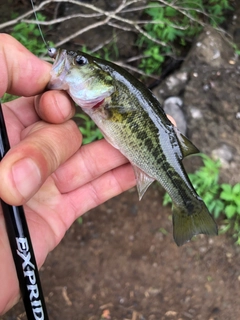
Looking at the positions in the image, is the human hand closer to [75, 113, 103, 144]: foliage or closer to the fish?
the fish

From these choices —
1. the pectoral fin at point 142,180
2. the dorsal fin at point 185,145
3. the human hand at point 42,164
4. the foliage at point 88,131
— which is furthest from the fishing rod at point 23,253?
the foliage at point 88,131

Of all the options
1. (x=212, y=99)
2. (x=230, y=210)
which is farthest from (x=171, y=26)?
(x=230, y=210)

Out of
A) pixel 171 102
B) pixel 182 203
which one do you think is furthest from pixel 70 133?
pixel 171 102

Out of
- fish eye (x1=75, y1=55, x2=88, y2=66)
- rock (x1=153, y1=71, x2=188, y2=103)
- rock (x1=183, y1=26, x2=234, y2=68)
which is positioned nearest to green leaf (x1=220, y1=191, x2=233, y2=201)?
rock (x1=153, y1=71, x2=188, y2=103)

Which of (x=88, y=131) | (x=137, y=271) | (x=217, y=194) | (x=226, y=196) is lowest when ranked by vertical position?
(x=137, y=271)

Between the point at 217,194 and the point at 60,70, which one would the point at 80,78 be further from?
the point at 217,194

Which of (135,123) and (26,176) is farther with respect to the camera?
(135,123)

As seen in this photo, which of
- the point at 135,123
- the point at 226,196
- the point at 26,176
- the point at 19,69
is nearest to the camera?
the point at 26,176

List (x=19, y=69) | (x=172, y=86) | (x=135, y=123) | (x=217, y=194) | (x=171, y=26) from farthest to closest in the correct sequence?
(x=171, y=26)
(x=172, y=86)
(x=217, y=194)
(x=135, y=123)
(x=19, y=69)
